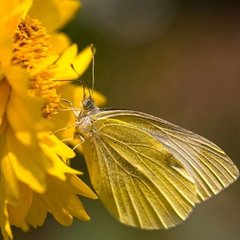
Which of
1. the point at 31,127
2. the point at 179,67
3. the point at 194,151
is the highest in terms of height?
the point at 31,127

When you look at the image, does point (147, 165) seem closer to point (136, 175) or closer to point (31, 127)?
point (136, 175)

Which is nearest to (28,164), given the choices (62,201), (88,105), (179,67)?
(62,201)

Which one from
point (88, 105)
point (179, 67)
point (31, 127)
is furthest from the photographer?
point (179, 67)

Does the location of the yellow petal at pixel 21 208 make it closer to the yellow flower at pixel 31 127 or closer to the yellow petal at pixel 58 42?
the yellow flower at pixel 31 127

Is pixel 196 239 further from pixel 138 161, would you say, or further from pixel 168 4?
pixel 168 4

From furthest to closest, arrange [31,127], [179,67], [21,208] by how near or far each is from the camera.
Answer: [179,67]
[21,208]
[31,127]

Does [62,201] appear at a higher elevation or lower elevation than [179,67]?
higher

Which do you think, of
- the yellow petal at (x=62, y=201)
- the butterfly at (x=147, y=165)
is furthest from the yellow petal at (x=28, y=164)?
the butterfly at (x=147, y=165)

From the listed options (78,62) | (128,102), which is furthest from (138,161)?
(128,102)
